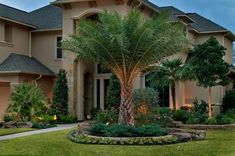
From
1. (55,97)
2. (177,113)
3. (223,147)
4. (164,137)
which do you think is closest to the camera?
(223,147)

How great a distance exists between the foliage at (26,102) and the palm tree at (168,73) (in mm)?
6969

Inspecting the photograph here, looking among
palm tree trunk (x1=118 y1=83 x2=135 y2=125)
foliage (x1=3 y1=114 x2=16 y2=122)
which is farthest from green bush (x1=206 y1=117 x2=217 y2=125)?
foliage (x1=3 y1=114 x2=16 y2=122)

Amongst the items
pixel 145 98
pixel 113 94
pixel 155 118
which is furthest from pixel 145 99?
pixel 113 94

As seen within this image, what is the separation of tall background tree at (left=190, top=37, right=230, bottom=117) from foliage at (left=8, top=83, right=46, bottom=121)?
8628mm

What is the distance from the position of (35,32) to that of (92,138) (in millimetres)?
16537

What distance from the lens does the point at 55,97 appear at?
25.6m

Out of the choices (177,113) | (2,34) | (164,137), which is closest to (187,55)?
(177,113)

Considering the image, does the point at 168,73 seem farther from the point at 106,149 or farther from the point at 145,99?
the point at 106,149

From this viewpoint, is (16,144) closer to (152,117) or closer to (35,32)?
(152,117)

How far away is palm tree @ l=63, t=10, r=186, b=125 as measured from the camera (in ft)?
55.3

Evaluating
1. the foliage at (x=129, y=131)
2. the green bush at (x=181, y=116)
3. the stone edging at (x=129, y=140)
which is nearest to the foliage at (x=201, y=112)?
the green bush at (x=181, y=116)

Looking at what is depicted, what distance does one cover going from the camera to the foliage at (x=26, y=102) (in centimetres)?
2245

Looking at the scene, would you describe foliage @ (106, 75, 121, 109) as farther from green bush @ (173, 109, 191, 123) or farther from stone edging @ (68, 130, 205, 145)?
stone edging @ (68, 130, 205, 145)

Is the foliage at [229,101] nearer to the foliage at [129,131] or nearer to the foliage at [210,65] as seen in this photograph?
the foliage at [210,65]
